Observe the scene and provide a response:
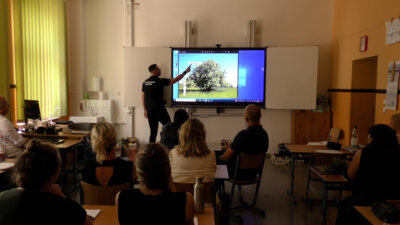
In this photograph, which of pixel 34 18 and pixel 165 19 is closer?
pixel 34 18

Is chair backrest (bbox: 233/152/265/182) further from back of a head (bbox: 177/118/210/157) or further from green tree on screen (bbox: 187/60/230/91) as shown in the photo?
green tree on screen (bbox: 187/60/230/91)

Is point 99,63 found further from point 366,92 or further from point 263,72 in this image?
point 366,92

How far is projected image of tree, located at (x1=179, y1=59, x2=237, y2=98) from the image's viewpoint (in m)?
6.64

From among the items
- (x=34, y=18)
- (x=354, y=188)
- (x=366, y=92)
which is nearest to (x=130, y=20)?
(x=34, y=18)

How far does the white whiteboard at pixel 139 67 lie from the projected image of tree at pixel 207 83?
44 cm

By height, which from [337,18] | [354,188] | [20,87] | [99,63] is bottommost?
[354,188]

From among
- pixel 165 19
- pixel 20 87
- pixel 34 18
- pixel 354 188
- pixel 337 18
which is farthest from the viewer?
pixel 165 19

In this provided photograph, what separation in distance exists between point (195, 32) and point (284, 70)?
2120 millimetres

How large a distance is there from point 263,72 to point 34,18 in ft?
15.0

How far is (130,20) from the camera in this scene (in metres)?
7.01

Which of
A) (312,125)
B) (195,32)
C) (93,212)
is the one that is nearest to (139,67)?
(195,32)

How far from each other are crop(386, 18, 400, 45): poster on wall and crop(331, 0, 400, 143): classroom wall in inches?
2.9

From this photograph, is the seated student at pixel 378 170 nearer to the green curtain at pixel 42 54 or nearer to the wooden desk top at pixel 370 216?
the wooden desk top at pixel 370 216

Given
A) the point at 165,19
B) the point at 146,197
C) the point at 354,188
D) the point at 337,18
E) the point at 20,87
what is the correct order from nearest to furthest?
the point at 146,197 → the point at 354,188 → the point at 20,87 → the point at 337,18 → the point at 165,19
